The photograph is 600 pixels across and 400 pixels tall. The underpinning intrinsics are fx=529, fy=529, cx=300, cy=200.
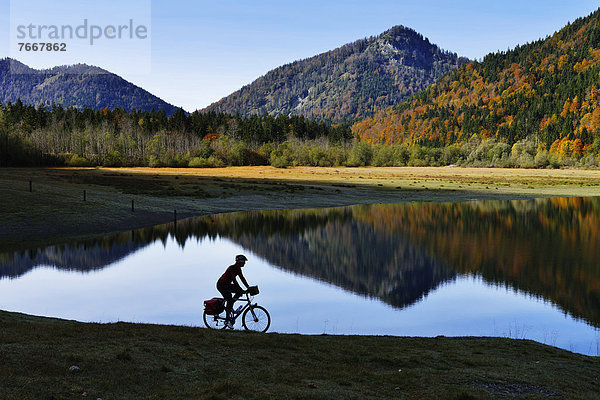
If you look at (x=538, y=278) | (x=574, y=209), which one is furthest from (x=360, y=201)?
(x=538, y=278)

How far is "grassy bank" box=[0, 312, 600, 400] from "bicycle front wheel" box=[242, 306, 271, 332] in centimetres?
138

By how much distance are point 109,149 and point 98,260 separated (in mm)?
146877

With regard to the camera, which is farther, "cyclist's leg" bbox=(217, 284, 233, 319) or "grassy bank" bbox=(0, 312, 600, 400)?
"cyclist's leg" bbox=(217, 284, 233, 319)

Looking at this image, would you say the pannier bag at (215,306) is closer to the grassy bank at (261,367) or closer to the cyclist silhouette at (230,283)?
the cyclist silhouette at (230,283)

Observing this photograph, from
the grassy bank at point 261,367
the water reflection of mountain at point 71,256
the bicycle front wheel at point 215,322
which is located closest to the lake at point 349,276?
the water reflection of mountain at point 71,256

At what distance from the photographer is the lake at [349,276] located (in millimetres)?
21891

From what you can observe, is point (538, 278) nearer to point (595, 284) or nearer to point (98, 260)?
point (595, 284)

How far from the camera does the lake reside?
2189 centimetres

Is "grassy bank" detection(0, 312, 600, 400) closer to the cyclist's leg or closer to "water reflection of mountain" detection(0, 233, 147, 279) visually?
the cyclist's leg

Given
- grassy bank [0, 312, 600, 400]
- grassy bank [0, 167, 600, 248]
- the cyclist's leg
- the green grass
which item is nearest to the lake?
grassy bank [0, 167, 600, 248]

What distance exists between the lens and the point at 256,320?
16.8 meters

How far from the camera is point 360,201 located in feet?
254

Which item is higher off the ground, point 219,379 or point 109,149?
point 109,149

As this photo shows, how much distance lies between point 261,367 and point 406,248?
30.6 meters
